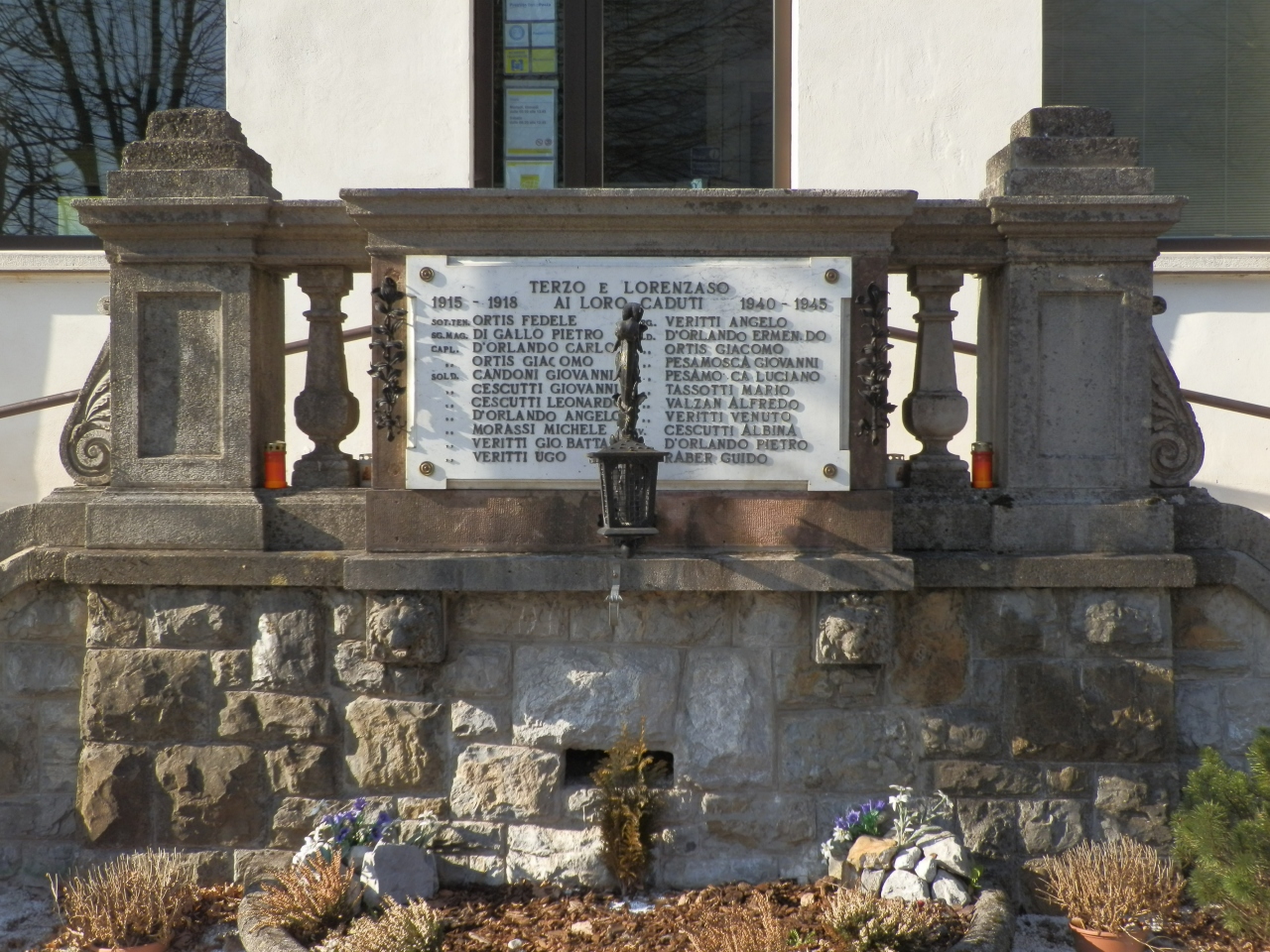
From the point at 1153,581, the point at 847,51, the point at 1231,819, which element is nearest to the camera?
the point at 1231,819

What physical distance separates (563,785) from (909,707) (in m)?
1.36

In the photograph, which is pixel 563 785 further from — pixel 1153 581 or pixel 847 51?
pixel 847 51

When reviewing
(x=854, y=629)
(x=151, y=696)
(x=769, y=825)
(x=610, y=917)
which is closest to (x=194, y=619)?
(x=151, y=696)

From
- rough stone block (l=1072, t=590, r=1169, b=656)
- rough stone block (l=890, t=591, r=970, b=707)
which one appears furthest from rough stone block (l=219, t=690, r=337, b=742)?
rough stone block (l=1072, t=590, r=1169, b=656)

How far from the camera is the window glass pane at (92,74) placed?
26.8ft

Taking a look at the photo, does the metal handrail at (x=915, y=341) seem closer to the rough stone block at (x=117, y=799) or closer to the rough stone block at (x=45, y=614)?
the rough stone block at (x=45, y=614)

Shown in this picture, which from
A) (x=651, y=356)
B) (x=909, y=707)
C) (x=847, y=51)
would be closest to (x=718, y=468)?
(x=651, y=356)

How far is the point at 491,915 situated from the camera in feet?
14.2

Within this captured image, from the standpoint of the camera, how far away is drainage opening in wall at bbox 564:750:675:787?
4.63 m

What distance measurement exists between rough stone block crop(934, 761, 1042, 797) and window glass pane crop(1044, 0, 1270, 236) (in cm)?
491

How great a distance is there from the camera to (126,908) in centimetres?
416

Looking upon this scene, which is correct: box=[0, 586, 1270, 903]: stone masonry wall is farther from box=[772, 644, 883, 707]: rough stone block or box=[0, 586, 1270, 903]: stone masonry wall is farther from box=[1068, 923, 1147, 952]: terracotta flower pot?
box=[1068, 923, 1147, 952]: terracotta flower pot

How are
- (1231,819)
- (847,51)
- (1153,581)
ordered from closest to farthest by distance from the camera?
Answer: 1. (1231,819)
2. (1153,581)
3. (847,51)

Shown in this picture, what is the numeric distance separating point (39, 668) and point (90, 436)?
95 centimetres
